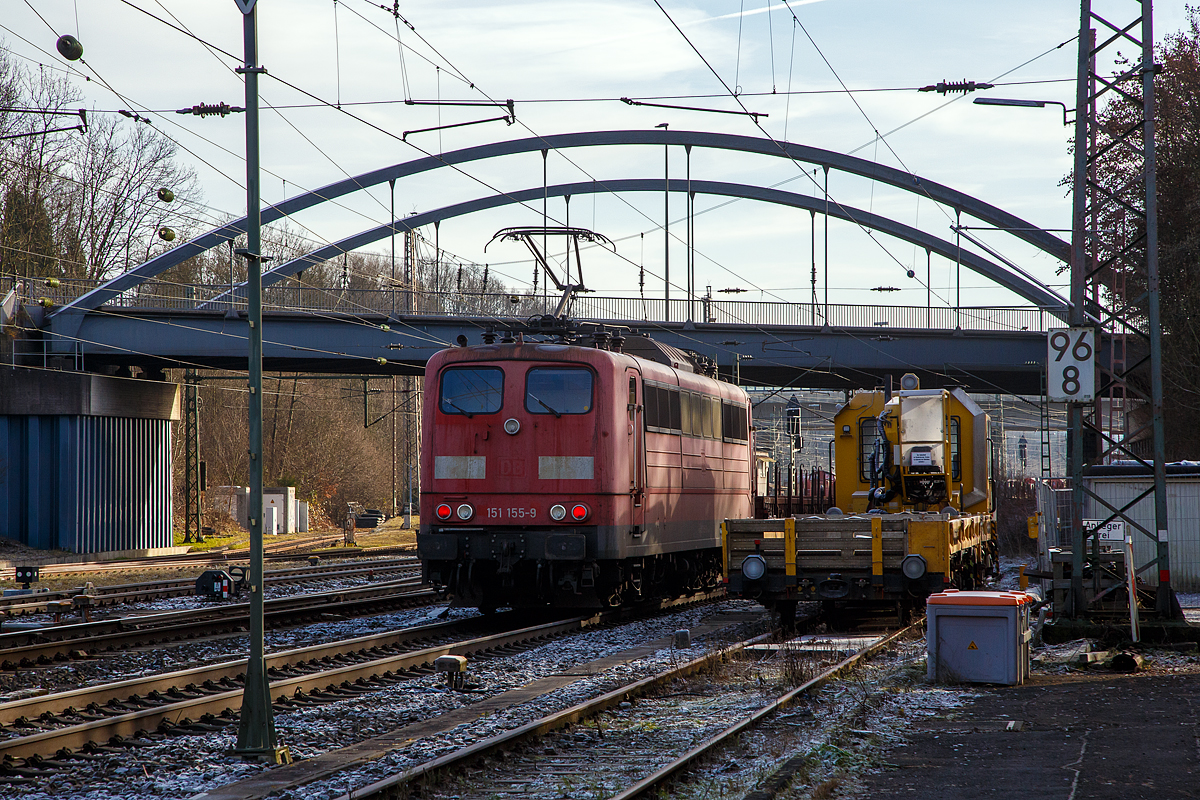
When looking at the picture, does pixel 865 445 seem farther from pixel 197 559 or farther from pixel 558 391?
pixel 197 559

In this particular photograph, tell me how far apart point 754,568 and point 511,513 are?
3038 millimetres

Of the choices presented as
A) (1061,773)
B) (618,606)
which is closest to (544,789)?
(1061,773)

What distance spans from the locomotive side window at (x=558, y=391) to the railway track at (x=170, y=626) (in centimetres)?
446

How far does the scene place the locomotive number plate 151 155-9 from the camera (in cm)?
1484

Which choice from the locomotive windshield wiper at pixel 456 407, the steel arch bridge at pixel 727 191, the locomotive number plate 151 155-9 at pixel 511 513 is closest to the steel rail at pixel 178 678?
the locomotive number plate 151 155-9 at pixel 511 513

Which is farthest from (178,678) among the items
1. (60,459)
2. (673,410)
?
(60,459)

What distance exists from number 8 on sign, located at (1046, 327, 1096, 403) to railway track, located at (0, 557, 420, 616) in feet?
41.3

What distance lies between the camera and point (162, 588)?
2253 cm

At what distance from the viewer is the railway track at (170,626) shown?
12.5m

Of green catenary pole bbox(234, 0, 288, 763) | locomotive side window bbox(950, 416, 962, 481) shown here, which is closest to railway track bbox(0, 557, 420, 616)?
green catenary pole bbox(234, 0, 288, 763)

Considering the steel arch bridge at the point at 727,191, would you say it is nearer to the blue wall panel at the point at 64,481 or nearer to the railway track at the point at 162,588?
the blue wall panel at the point at 64,481

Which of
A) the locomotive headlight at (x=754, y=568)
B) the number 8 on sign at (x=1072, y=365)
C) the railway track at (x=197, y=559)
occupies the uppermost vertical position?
the number 8 on sign at (x=1072, y=365)

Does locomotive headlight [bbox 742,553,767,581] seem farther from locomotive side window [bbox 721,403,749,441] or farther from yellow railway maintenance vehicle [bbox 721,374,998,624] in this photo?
locomotive side window [bbox 721,403,749,441]

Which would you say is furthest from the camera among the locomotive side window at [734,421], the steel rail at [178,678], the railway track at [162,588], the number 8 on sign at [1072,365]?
the locomotive side window at [734,421]
